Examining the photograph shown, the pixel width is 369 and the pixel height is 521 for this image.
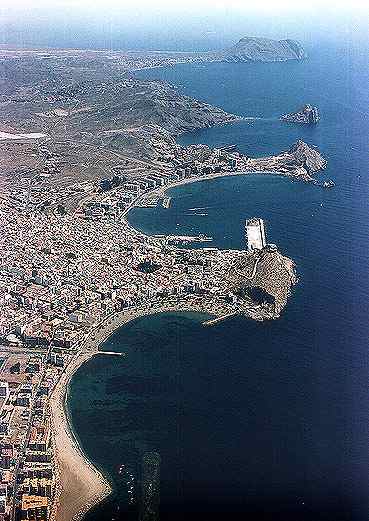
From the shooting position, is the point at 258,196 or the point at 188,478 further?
the point at 258,196

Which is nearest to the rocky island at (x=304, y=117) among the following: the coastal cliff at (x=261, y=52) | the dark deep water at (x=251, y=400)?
the dark deep water at (x=251, y=400)

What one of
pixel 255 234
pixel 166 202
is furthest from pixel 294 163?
pixel 255 234

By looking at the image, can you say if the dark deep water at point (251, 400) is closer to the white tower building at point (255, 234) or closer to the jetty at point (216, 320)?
the jetty at point (216, 320)

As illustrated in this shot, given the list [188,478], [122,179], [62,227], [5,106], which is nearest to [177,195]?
[122,179]

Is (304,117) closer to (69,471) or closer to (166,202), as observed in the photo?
(166,202)

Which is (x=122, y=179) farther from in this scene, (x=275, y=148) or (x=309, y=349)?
(x=309, y=349)

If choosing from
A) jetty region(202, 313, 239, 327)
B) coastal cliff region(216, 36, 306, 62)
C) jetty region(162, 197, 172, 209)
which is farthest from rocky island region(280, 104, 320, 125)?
coastal cliff region(216, 36, 306, 62)
